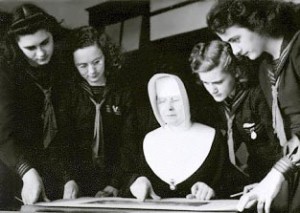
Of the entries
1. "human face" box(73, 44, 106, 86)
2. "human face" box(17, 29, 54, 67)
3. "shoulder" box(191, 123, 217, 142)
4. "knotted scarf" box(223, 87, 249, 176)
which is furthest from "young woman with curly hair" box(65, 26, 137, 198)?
"knotted scarf" box(223, 87, 249, 176)

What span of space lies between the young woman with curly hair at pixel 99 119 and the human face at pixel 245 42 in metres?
0.43

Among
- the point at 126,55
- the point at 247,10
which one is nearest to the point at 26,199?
the point at 126,55

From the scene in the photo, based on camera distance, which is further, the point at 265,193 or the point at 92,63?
the point at 92,63

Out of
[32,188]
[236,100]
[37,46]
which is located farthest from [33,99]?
[236,100]

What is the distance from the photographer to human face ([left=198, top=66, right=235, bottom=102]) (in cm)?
205

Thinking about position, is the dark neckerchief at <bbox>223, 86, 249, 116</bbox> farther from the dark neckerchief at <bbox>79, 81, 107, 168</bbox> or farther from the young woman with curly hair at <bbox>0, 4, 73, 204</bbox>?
the young woman with curly hair at <bbox>0, 4, 73, 204</bbox>

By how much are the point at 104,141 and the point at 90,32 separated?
1.39 feet

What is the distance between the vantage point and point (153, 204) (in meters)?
2.06

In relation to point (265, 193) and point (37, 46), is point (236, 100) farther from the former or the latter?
→ point (37, 46)

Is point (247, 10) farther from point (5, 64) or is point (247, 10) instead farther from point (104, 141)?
point (5, 64)

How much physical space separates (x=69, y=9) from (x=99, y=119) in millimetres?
441

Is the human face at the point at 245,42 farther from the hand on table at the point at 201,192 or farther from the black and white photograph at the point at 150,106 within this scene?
the hand on table at the point at 201,192

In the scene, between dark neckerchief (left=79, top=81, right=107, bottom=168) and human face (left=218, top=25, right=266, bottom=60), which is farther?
dark neckerchief (left=79, top=81, right=107, bottom=168)

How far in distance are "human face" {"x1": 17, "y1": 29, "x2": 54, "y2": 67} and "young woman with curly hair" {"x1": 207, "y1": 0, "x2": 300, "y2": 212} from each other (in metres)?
0.63
